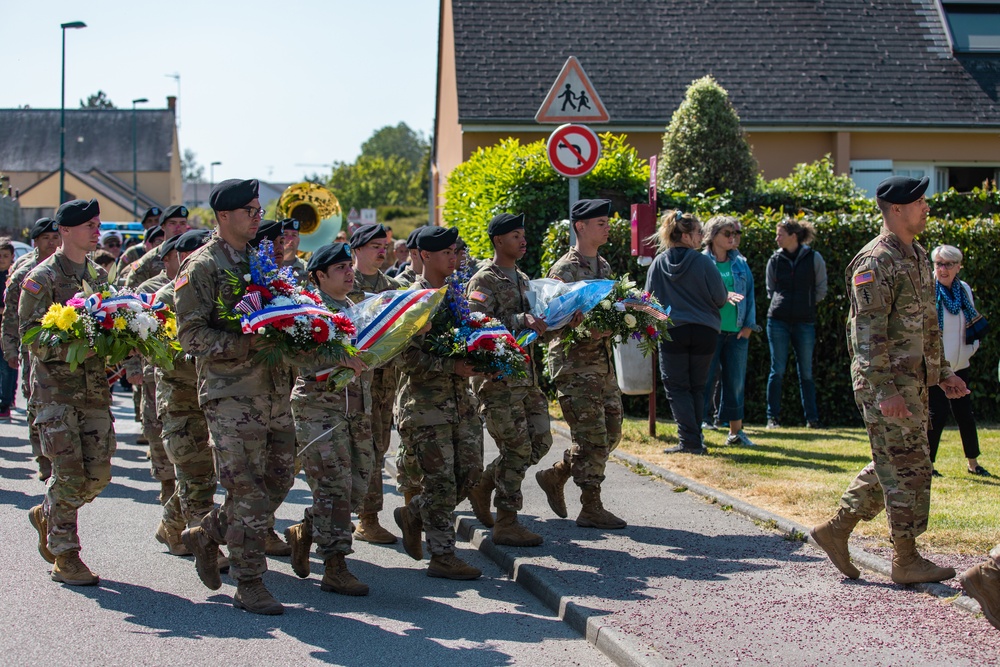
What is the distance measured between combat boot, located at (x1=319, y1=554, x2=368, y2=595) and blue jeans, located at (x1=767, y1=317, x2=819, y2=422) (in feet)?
23.8

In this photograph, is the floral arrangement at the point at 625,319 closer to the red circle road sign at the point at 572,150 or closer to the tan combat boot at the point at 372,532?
the tan combat boot at the point at 372,532

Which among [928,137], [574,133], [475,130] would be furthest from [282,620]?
[928,137]

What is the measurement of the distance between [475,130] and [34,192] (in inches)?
2574

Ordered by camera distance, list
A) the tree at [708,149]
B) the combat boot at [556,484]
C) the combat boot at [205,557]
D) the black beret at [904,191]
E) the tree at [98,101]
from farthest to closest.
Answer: the tree at [98,101]
the tree at [708,149]
the combat boot at [556,484]
the combat boot at [205,557]
the black beret at [904,191]

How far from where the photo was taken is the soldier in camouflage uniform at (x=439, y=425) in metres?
7.07

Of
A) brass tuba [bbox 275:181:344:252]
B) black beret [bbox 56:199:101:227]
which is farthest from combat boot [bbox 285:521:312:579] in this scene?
brass tuba [bbox 275:181:344:252]

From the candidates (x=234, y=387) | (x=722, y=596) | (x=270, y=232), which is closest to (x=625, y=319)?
(x=722, y=596)

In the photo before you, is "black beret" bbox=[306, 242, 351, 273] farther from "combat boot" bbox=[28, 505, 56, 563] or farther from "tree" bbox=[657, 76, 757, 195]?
"tree" bbox=[657, 76, 757, 195]

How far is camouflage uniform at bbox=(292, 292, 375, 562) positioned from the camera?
22.2ft

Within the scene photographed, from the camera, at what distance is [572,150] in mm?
11156

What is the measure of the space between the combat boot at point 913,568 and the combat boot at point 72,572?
484cm

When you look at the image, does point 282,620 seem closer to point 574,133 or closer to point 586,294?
point 586,294

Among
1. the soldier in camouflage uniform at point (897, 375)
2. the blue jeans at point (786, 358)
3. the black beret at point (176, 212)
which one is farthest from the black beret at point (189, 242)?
the blue jeans at point (786, 358)

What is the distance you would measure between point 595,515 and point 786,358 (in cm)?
532
